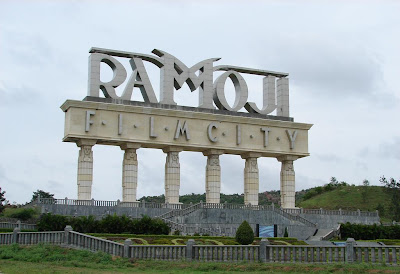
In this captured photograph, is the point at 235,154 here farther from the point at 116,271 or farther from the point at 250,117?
the point at 116,271

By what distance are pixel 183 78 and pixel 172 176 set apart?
809 cm

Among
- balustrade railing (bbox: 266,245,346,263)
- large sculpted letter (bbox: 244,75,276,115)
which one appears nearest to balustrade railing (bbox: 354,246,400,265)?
balustrade railing (bbox: 266,245,346,263)

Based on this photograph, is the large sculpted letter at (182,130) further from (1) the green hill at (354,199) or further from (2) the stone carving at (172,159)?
(1) the green hill at (354,199)

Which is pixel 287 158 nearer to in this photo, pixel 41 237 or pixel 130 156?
pixel 130 156

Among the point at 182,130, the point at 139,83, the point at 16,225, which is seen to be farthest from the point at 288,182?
the point at 16,225

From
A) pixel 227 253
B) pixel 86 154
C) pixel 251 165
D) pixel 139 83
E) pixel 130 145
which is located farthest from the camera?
pixel 251 165

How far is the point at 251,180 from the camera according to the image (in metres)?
57.3

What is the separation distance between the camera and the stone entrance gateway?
51.0 m

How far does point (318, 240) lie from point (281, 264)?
22.5m

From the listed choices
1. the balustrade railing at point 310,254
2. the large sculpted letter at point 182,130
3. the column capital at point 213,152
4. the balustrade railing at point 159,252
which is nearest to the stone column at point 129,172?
the large sculpted letter at point 182,130

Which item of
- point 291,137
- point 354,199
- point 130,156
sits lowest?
point 354,199

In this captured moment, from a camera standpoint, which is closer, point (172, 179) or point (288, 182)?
point (172, 179)

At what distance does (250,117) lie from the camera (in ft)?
188

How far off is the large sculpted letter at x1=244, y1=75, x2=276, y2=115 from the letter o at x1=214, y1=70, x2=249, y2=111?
127 cm
